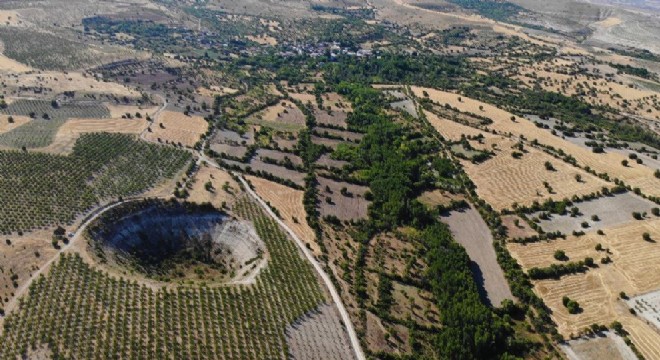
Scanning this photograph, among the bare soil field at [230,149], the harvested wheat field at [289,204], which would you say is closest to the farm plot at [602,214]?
the harvested wheat field at [289,204]

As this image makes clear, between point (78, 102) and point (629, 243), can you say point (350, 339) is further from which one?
point (78, 102)

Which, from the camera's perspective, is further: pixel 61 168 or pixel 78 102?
pixel 78 102

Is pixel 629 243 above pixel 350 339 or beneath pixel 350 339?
above

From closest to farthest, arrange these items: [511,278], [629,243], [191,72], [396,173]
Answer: [511,278] → [629,243] → [396,173] → [191,72]

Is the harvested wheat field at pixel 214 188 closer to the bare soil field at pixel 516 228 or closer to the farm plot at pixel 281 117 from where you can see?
the farm plot at pixel 281 117

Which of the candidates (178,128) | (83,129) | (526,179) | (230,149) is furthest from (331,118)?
(83,129)

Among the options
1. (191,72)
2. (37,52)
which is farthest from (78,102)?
(37,52)

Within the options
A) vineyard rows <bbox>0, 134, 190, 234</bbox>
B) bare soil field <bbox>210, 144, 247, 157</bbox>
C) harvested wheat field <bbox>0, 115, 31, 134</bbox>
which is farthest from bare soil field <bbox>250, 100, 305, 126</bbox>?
harvested wheat field <bbox>0, 115, 31, 134</bbox>

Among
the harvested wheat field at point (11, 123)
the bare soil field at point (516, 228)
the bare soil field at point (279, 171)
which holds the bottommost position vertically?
the harvested wheat field at point (11, 123)
